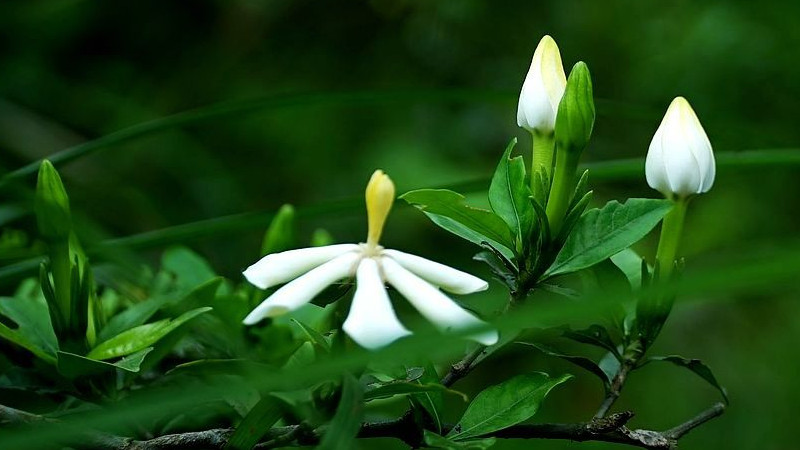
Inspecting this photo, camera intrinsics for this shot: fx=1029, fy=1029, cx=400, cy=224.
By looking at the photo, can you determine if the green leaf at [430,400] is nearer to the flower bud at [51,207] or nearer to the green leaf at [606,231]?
the green leaf at [606,231]

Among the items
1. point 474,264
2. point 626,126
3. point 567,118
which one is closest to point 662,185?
point 567,118

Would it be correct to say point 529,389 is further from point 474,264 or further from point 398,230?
point 398,230

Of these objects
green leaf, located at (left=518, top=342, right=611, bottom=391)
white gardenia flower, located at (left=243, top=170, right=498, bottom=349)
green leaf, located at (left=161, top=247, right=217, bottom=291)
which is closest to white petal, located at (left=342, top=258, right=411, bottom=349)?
white gardenia flower, located at (left=243, top=170, right=498, bottom=349)

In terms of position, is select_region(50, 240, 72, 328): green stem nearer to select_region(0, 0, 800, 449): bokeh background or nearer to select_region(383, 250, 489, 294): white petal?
select_region(383, 250, 489, 294): white petal

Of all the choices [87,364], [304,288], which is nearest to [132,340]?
[87,364]

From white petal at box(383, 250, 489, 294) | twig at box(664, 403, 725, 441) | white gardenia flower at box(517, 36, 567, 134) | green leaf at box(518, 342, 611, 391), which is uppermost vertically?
white gardenia flower at box(517, 36, 567, 134)

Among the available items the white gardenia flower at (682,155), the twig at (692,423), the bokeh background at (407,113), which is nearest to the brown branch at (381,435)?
the twig at (692,423)
